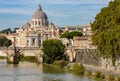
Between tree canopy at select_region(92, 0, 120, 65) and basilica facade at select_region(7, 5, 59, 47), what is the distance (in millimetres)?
50781

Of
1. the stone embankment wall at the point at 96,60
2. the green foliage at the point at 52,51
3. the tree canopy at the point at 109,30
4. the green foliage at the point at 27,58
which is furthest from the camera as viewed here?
the green foliage at the point at 27,58

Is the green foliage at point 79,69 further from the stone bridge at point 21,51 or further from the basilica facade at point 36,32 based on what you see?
the basilica facade at point 36,32

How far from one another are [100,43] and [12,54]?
20865 mm

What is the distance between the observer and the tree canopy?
24.0m

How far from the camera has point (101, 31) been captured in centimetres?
2725

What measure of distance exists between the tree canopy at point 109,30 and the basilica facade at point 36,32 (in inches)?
1999

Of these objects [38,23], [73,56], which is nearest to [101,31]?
[73,56]

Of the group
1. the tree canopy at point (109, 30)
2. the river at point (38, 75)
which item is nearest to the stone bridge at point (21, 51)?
the river at point (38, 75)

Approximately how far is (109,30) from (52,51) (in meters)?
13.8

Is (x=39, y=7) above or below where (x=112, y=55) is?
above

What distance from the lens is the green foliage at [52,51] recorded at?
39.3m

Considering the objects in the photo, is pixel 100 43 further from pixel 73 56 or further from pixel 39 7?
pixel 39 7

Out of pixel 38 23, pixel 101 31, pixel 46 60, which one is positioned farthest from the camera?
pixel 38 23

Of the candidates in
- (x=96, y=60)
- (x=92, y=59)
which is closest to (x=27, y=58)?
(x=92, y=59)
